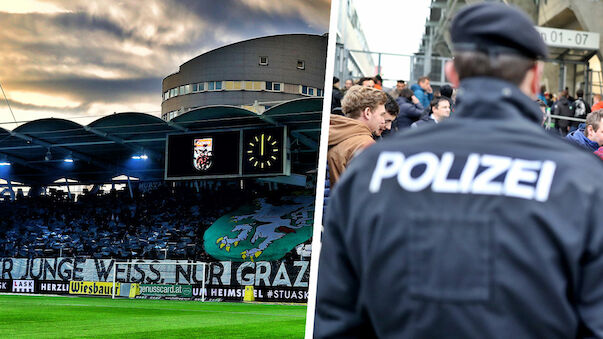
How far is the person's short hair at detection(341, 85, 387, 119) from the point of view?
3637 mm

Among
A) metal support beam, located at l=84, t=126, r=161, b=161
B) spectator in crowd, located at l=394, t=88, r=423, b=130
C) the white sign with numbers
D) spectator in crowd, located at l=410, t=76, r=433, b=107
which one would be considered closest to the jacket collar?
spectator in crowd, located at l=394, t=88, r=423, b=130

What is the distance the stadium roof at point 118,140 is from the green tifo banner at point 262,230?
1538 millimetres

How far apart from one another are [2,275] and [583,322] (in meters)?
19.8

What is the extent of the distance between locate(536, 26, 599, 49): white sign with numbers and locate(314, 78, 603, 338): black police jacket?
50.9ft

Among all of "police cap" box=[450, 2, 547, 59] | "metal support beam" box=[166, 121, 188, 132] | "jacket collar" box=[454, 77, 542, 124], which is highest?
"metal support beam" box=[166, 121, 188, 132]

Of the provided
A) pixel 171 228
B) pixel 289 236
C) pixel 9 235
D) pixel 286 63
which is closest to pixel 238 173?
pixel 286 63

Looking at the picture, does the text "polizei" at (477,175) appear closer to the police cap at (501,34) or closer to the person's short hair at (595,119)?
the police cap at (501,34)

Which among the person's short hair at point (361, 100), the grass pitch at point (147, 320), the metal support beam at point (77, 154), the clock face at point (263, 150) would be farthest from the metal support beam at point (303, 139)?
the person's short hair at point (361, 100)

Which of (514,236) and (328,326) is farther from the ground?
(514,236)

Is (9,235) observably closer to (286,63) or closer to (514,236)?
(286,63)

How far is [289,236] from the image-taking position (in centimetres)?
2195

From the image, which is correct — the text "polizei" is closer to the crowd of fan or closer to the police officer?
the police officer

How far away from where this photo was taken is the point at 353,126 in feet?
11.8

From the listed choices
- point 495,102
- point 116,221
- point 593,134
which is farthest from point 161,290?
point 495,102
